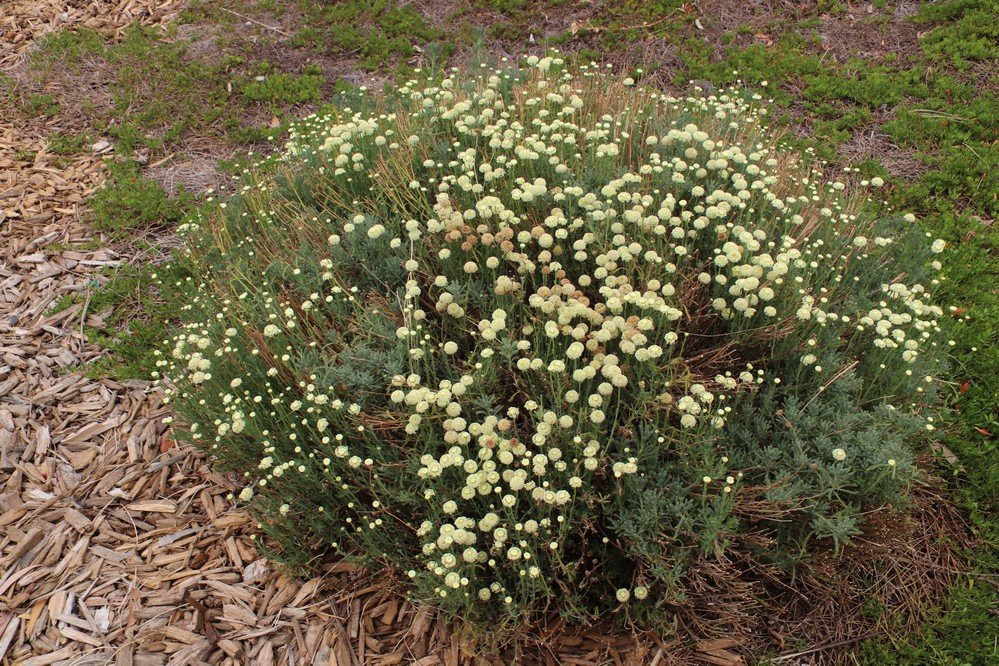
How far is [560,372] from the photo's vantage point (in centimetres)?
309

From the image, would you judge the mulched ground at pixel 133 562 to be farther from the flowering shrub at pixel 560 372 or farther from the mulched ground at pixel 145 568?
the flowering shrub at pixel 560 372

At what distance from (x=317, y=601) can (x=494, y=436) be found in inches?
58.0

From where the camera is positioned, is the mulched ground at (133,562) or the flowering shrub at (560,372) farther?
the mulched ground at (133,562)

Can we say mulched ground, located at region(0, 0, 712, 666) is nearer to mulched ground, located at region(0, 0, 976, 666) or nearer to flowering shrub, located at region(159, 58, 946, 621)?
mulched ground, located at region(0, 0, 976, 666)

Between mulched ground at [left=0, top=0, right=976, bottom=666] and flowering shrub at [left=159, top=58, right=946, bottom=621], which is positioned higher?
flowering shrub at [left=159, top=58, right=946, bottom=621]

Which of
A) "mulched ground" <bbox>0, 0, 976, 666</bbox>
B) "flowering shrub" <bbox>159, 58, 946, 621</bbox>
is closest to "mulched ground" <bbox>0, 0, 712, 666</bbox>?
"mulched ground" <bbox>0, 0, 976, 666</bbox>

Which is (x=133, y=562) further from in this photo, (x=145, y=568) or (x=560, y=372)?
(x=560, y=372)

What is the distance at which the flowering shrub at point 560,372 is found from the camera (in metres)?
2.92

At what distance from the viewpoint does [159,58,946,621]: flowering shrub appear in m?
2.92

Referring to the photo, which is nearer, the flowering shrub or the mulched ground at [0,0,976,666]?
the flowering shrub

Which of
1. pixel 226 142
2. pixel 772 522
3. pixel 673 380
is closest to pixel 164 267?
pixel 226 142

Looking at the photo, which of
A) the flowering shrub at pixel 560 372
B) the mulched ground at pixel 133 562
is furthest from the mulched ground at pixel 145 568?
the flowering shrub at pixel 560 372

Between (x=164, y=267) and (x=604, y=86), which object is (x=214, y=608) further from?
(x=604, y=86)

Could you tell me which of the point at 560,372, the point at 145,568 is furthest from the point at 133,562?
the point at 560,372
